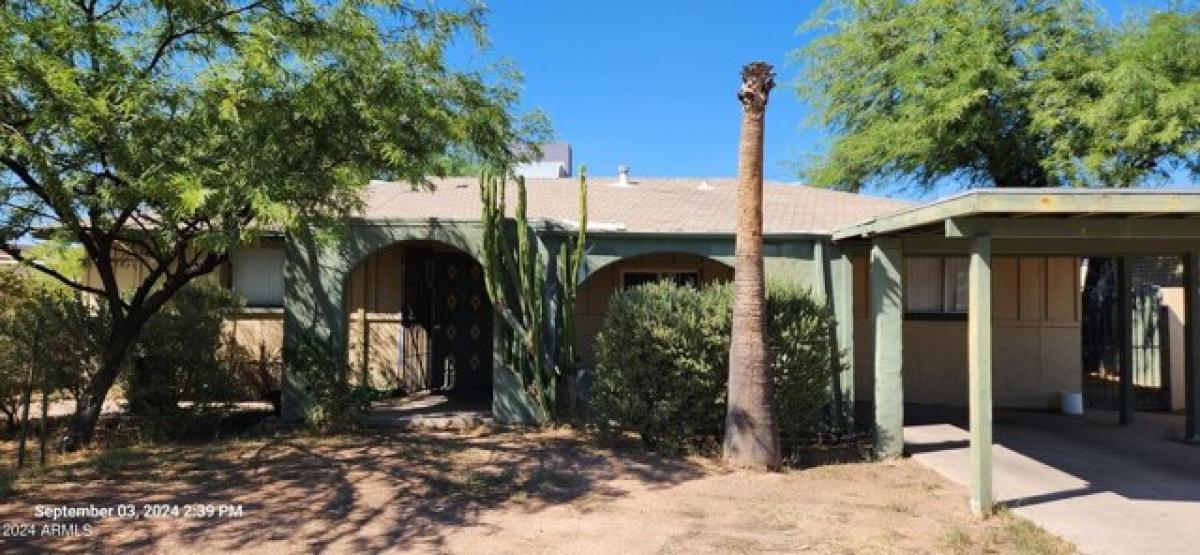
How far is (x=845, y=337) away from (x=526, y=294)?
4.16 metres

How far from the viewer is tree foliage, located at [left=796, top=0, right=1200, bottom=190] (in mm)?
13359

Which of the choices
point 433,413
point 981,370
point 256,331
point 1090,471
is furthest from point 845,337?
point 256,331

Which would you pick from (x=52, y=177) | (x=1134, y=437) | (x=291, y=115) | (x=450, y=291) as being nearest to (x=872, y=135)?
(x=1134, y=437)

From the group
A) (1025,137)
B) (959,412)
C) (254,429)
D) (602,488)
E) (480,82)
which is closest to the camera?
(602,488)

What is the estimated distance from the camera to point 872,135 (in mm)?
15711

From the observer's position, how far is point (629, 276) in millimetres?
12812

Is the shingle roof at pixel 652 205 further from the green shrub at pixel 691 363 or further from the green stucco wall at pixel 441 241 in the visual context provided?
the green shrub at pixel 691 363

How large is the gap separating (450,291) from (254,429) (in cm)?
454

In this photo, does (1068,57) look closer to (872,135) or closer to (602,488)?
(872,135)

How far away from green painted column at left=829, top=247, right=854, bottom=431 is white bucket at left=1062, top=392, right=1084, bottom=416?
5.07 metres

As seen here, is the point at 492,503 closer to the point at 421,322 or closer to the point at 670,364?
the point at 670,364

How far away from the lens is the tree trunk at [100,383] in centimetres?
879

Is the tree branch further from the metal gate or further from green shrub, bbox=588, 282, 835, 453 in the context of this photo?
the metal gate

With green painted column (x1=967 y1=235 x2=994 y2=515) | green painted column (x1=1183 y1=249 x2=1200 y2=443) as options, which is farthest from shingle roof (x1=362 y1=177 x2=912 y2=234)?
green painted column (x1=1183 y1=249 x2=1200 y2=443)
